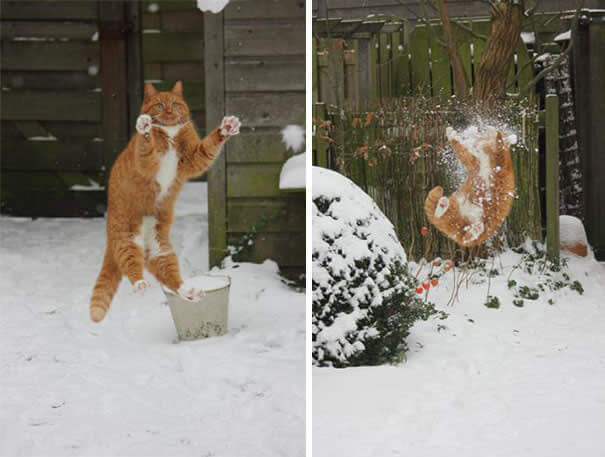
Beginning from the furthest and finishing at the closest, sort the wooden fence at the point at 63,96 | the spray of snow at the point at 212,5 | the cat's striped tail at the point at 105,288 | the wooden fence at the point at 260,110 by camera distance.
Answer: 1. the wooden fence at the point at 260,110
2. the spray of snow at the point at 212,5
3. the wooden fence at the point at 63,96
4. the cat's striped tail at the point at 105,288

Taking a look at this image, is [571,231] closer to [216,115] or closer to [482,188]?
[482,188]

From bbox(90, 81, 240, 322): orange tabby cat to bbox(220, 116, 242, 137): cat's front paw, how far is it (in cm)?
14

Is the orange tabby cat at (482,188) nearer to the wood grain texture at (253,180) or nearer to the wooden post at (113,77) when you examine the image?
the wood grain texture at (253,180)

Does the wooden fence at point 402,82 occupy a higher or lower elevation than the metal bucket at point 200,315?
higher

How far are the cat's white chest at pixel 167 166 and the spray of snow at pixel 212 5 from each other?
17.2 inches

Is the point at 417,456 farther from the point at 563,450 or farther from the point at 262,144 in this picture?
the point at 262,144

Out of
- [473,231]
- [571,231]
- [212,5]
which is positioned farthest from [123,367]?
[571,231]

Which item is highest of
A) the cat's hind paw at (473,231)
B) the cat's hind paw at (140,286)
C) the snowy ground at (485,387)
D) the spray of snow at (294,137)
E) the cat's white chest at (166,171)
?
the spray of snow at (294,137)

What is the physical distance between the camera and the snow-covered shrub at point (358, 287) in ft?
5.84

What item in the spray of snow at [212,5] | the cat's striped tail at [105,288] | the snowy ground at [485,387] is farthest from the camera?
the spray of snow at [212,5]

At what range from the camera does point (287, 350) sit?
77.2 inches

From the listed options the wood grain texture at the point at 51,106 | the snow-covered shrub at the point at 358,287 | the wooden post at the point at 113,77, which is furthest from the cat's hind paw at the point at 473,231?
the wood grain texture at the point at 51,106

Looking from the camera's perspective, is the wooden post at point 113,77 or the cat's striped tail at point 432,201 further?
the wooden post at point 113,77

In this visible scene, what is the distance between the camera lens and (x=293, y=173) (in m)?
2.28
